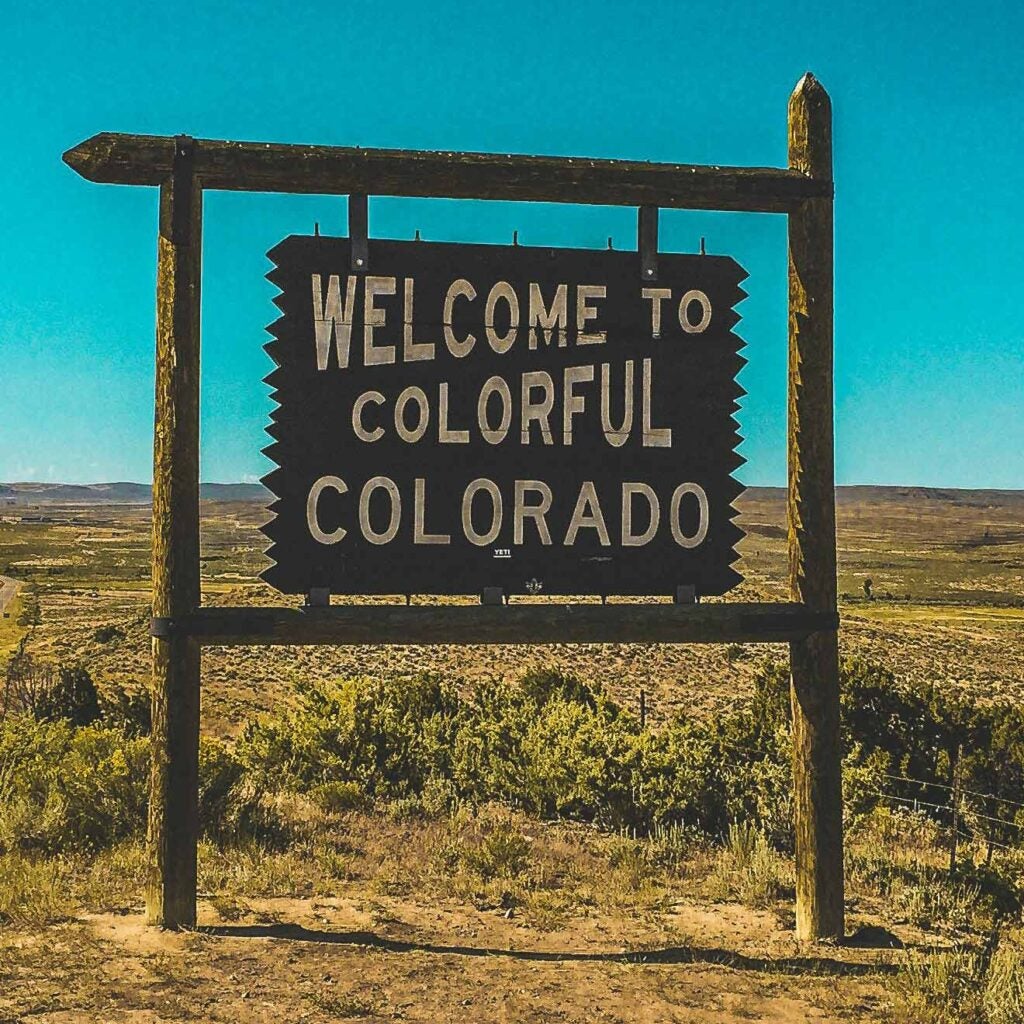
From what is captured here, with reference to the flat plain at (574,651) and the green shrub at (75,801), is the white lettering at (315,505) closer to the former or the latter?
the flat plain at (574,651)

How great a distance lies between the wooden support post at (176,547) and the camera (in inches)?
244

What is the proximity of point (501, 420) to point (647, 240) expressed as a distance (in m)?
1.47

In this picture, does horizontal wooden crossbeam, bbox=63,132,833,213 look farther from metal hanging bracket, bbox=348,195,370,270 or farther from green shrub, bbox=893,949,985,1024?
green shrub, bbox=893,949,985,1024

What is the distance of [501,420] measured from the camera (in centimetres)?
660

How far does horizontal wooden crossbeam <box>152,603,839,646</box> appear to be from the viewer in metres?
6.24

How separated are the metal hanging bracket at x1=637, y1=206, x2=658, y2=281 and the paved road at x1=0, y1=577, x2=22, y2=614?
2419 inches

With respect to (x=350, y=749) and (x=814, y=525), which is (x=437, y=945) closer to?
(x=814, y=525)

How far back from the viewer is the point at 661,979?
5809 millimetres

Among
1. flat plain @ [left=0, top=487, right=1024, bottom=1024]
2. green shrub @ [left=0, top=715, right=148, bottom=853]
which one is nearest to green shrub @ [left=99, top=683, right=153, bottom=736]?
green shrub @ [left=0, top=715, right=148, bottom=853]

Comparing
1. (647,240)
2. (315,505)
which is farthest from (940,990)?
(647,240)

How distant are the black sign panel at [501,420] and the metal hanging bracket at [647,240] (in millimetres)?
56

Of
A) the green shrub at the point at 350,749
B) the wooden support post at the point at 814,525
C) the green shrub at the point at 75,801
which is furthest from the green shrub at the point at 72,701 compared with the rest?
the wooden support post at the point at 814,525

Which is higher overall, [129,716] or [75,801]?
[75,801]

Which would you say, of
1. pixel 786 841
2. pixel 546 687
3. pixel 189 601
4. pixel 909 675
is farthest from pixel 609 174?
pixel 909 675
